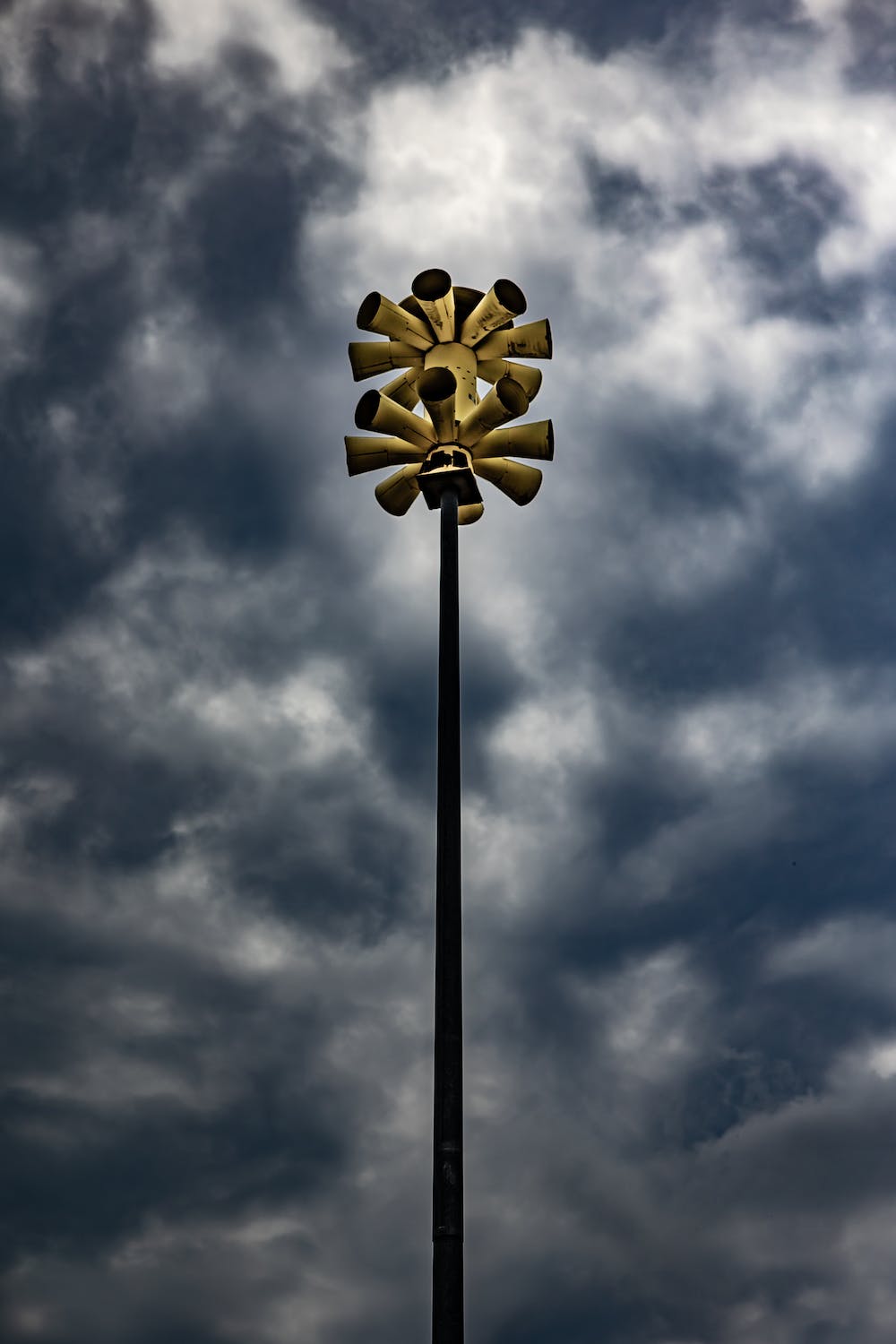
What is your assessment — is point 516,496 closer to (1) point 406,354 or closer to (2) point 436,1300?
(1) point 406,354

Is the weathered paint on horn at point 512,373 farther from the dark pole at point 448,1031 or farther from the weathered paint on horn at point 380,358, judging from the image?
the dark pole at point 448,1031

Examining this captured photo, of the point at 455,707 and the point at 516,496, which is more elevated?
the point at 516,496

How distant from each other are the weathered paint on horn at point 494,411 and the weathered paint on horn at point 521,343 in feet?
3.86

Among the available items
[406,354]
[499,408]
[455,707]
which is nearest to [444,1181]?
[455,707]

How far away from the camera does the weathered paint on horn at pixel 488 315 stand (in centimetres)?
1556

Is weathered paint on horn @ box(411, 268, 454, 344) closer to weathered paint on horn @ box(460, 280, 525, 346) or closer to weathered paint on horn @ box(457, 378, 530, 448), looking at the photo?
weathered paint on horn @ box(460, 280, 525, 346)

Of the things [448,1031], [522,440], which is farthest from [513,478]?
[448,1031]

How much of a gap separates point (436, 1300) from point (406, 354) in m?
9.97

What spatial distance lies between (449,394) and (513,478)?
163cm

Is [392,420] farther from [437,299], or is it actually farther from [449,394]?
[437,299]

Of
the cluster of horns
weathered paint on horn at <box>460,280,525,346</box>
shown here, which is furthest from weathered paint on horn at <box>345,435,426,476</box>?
weathered paint on horn at <box>460,280,525,346</box>

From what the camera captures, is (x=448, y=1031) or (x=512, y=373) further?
(x=512, y=373)

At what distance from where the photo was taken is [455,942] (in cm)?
1152

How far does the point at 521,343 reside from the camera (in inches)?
639
